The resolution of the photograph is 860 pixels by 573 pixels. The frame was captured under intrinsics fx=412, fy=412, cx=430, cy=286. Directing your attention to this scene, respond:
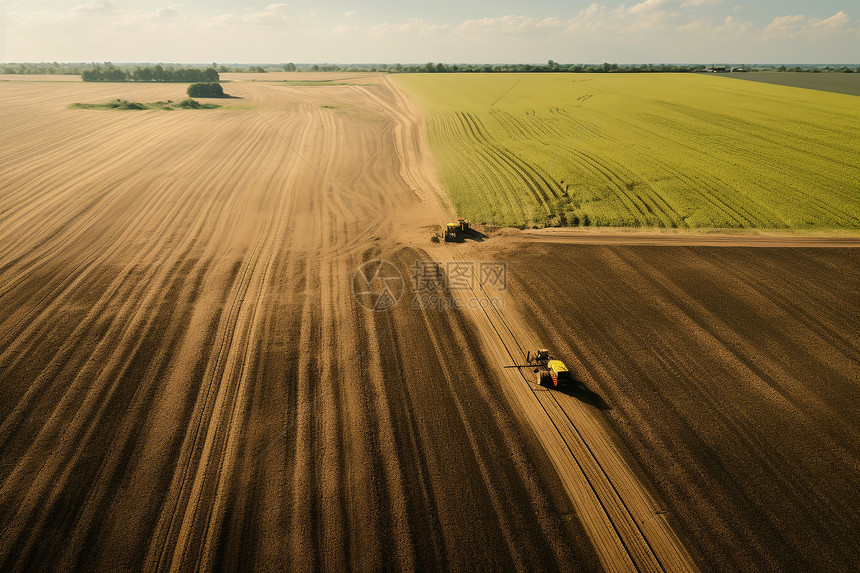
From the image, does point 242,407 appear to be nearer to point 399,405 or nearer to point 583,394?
point 399,405

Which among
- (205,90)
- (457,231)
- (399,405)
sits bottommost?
(399,405)

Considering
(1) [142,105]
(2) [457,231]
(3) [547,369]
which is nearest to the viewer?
(3) [547,369]

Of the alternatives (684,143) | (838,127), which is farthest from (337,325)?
(838,127)

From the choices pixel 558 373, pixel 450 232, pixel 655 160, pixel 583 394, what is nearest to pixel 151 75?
pixel 450 232

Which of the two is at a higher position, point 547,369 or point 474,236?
point 474,236

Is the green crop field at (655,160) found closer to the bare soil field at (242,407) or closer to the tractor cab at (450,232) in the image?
the tractor cab at (450,232)

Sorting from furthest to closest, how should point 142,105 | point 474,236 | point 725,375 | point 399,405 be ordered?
point 142,105 → point 474,236 → point 725,375 → point 399,405

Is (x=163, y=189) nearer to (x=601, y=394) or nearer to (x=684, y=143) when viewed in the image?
(x=601, y=394)
